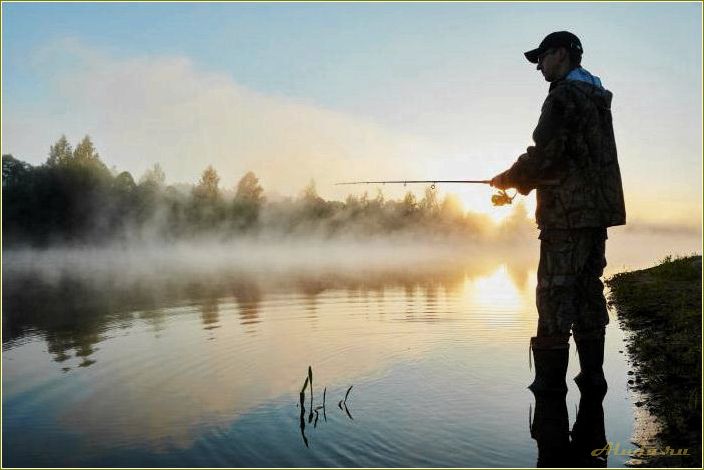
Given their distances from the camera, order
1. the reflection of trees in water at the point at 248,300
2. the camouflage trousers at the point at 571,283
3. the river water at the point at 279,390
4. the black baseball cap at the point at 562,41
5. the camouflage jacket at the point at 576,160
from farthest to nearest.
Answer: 1. the reflection of trees in water at the point at 248,300
2. the black baseball cap at the point at 562,41
3. the camouflage trousers at the point at 571,283
4. the camouflage jacket at the point at 576,160
5. the river water at the point at 279,390

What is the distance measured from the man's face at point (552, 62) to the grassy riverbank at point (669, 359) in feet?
12.4

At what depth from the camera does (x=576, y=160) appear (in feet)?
23.3

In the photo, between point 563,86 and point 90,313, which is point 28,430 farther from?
point 90,313

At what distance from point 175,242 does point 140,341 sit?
3914 inches

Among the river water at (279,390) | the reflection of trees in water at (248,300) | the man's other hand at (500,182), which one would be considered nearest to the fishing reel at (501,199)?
the man's other hand at (500,182)

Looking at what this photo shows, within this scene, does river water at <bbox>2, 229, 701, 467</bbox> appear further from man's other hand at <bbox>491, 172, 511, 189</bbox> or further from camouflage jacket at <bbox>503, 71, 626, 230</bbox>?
man's other hand at <bbox>491, 172, 511, 189</bbox>

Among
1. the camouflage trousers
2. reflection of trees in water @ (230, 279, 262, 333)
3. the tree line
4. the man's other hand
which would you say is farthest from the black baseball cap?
the tree line

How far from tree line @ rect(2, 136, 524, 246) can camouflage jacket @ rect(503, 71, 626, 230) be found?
8792cm

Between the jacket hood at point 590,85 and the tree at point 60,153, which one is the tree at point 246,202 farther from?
the jacket hood at point 590,85

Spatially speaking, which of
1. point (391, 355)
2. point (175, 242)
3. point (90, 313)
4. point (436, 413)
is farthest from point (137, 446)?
point (175, 242)

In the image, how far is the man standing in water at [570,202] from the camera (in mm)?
6988

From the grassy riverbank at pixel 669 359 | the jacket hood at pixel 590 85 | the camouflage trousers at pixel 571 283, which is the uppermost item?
the jacket hood at pixel 590 85

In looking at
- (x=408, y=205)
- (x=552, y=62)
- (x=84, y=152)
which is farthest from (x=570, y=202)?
(x=408, y=205)

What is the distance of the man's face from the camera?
288 inches
